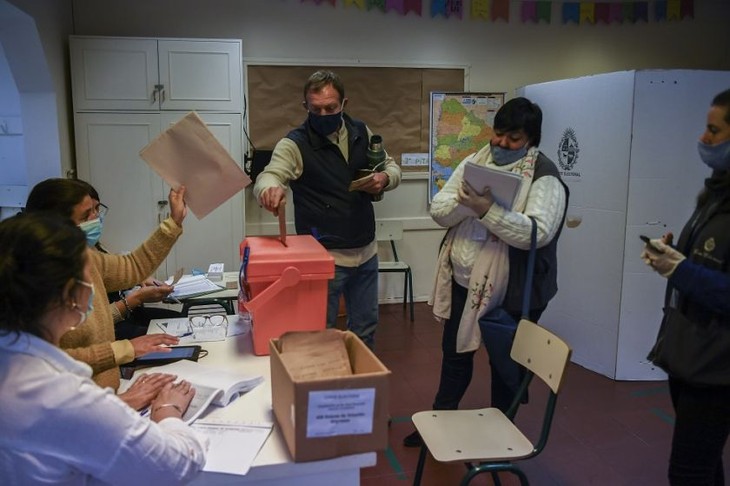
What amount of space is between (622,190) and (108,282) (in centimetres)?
273

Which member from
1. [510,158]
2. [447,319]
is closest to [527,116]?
[510,158]

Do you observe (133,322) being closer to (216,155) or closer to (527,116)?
(216,155)

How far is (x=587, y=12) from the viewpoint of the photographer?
16.1 feet

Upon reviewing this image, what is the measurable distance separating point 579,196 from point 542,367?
200 cm

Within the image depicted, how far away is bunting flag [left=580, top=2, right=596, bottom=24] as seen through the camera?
4875 mm

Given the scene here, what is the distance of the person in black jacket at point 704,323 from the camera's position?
1489mm

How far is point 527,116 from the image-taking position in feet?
6.70

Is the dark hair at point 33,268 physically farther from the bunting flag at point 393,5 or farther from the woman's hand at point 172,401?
the bunting flag at point 393,5

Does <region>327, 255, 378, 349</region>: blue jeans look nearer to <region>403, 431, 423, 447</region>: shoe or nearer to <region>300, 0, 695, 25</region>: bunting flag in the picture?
<region>403, 431, 423, 447</region>: shoe

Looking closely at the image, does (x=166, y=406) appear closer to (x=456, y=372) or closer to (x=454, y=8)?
(x=456, y=372)

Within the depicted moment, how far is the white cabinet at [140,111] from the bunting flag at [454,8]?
180cm

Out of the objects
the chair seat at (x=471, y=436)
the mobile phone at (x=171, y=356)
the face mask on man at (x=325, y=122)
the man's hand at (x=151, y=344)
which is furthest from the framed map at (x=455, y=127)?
the man's hand at (x=151, y=344)

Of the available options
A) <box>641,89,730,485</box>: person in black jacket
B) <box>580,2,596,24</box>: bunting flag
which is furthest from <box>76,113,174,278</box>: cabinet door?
<box>580,2,596,24</box>: bunting flag

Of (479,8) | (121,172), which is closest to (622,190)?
(479,8)
